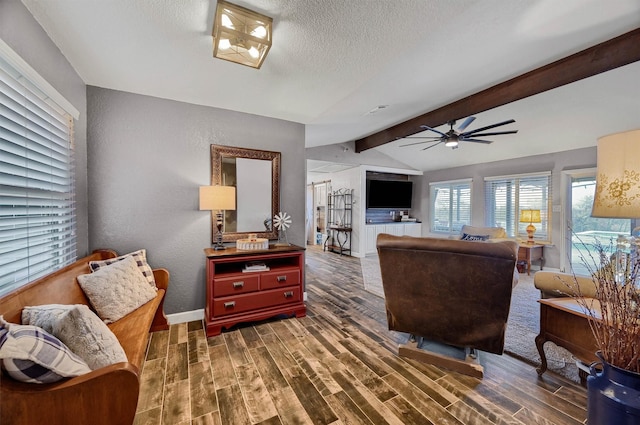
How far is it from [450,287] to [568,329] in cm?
77

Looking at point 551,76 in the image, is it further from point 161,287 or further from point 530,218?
point 161,287

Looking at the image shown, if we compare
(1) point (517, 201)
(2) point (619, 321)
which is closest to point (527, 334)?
(2) point (619, 321)

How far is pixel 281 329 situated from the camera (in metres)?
2.56

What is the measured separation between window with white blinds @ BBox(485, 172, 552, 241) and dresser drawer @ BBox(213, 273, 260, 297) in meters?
5.96

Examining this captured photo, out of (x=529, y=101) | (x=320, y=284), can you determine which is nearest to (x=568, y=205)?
(x=529, y=101)

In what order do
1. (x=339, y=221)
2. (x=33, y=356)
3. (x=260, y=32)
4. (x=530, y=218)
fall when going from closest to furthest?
Answer: (x=33, y=356)
(x=260, y=32)
(x=530, y=218)
(x=339, y=221)

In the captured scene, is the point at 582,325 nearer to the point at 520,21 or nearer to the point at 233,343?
the point at 520,21

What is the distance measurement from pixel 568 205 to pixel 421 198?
3.36m

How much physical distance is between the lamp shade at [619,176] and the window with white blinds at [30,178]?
2932 millimetres

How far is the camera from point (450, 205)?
707 cm

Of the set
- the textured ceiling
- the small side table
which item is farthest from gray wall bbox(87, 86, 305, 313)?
the small side table

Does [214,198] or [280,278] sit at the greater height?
[214,198]

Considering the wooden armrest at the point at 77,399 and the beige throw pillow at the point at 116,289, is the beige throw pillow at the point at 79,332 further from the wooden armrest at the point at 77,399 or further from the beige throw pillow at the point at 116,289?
the beige throw pillow at the point at 116,289

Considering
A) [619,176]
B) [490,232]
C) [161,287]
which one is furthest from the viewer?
[490,232]
